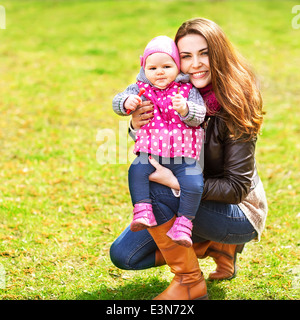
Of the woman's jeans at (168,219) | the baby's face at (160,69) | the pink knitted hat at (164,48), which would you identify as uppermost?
the pink knitted hat at (164,48)

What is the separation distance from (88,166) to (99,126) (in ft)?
3.79

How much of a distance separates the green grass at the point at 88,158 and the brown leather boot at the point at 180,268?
11.5 inches

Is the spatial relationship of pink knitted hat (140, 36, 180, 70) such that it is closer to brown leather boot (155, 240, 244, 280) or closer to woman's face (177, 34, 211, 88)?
woman's face (177, 34, 211, 88)

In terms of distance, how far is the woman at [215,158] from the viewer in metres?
2.94

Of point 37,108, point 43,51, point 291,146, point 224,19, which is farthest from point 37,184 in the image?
point 224,19

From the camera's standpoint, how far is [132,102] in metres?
2.84

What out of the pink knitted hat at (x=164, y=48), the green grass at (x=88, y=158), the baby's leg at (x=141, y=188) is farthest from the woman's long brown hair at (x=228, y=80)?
the green grass at (x=88, y=158)

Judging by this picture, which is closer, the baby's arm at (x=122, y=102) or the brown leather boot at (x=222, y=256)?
the baby's arm at (x=122, y=102)

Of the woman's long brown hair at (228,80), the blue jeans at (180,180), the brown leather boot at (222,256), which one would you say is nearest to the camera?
the blue jeans at (180,180)

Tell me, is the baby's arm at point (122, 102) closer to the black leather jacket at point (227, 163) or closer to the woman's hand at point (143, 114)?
the woman's hand at point (143, 114)

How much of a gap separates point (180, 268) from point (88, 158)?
2.61 metres

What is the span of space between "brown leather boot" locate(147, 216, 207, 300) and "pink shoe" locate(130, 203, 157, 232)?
0.12 meters

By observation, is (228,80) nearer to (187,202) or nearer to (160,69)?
(160,69)

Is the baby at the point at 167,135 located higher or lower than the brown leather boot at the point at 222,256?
higher
